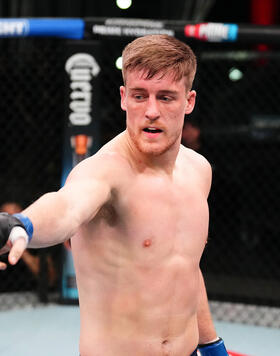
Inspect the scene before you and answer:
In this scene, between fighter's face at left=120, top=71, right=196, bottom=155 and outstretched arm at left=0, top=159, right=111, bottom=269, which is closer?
outstretched arm at left=0, top=159, right=111, bottom=269

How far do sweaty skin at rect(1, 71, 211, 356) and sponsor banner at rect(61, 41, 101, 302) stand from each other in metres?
2.25

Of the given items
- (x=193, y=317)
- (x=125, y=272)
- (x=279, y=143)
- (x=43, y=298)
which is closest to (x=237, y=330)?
(x=43, y=298)

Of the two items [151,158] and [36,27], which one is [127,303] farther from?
[36,27]

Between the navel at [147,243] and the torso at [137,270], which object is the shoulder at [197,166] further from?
the navel at [147,243]

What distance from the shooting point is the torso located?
1.39 meters

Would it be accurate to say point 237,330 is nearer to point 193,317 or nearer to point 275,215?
point 275,215

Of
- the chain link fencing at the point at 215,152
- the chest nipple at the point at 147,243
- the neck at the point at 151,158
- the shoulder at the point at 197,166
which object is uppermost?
the neck at the point at 151,158

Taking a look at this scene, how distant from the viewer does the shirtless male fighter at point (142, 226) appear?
1.35 metres

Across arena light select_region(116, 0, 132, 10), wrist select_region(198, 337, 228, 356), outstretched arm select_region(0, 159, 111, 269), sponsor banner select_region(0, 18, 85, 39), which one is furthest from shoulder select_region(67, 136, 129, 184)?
arena light select_region(116, 0, 132, 10)

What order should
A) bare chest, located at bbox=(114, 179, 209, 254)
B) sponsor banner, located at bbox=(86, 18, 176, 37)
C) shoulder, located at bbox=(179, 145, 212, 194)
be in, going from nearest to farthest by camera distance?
bare chest, located at bbox=(114, 179, 209, 254)
shoulder, located at bbox=(179, 145, 212, 194)
sponsor banner, located at bbox=(86, 18, 176, 37)

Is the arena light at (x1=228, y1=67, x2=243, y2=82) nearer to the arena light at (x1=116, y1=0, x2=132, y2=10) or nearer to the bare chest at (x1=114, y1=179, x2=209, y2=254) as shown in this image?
the arena light at (x1=116, y1=0, x2=132, y2=10)

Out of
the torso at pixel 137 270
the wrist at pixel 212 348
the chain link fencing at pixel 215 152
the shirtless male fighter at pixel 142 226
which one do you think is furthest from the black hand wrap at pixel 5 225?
the chain link fencing at pixel 215 152

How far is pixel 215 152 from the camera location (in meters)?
4.65

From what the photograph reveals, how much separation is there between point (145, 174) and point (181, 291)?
0.32 metres
